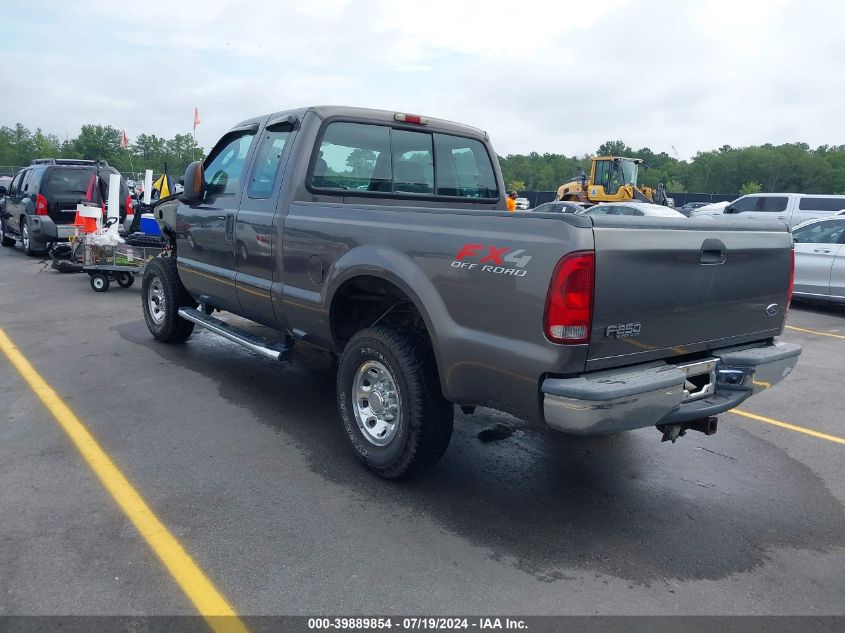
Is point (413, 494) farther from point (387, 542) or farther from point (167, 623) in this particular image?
point (167, 623)

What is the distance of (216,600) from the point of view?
8.86ft

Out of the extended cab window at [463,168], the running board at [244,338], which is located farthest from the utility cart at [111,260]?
the extended cab window at [463,168]

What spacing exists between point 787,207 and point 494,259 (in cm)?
2086

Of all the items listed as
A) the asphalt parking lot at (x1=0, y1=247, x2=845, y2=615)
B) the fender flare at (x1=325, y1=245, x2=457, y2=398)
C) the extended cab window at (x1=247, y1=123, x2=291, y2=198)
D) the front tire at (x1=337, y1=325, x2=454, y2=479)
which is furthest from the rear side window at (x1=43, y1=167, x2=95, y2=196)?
the front tire at (x1=337, y1=325, x2=454, y2=479)

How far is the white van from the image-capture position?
64.4 ft

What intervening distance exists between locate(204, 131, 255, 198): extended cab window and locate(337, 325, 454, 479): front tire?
2165mm

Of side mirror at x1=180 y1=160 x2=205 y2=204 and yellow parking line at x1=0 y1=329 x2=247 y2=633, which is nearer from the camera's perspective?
yellow parking line at x1=0 y1=329 x2=247 y2=633

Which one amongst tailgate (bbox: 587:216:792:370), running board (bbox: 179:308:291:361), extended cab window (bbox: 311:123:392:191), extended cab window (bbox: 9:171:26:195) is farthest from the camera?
extended cab window (bbox: 9:171:26:195)

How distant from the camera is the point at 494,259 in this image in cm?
305

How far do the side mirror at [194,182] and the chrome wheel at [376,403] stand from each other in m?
2.71

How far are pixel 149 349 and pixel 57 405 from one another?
1794 millimetres

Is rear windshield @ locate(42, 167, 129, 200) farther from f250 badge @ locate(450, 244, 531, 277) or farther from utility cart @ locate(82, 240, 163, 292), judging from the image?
f250 badge @ locate(450, 244, 531, 277)

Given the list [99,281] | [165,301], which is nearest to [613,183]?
[99,281]

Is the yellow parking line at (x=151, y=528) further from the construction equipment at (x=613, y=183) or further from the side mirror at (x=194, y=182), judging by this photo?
the construction equipment at (x=613, y=183)
